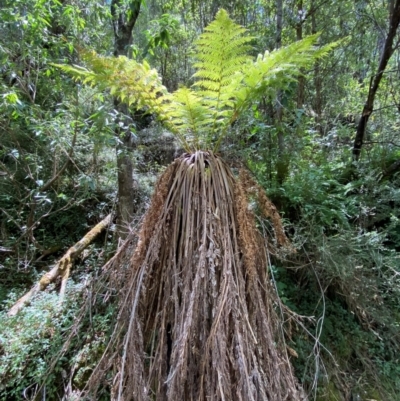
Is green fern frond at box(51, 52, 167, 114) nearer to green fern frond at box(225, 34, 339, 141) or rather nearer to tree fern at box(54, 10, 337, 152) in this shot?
tree fern at box(54, 10, 337, 152)

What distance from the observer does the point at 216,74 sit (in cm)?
107

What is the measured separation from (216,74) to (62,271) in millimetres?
2172

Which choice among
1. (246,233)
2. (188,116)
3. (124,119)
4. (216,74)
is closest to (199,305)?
(246,233)

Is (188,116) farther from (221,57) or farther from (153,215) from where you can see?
(153,215)

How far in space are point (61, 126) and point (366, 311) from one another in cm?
259

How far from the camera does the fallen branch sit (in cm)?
208

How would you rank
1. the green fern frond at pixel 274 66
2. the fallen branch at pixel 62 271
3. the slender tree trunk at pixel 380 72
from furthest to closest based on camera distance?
the slender tree trunk at pixel 380 72 < the fallen branch at pixel 62 271 < the green fern frond at pixel 274 66

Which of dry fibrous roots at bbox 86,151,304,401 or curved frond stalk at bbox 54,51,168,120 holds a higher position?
curved frond stalk at bbox 54,51,168,120

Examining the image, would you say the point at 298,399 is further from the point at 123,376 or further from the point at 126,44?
the point at 126,44

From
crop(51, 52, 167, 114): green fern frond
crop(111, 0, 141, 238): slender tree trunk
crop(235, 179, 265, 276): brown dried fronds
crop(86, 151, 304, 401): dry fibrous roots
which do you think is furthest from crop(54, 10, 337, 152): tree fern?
crop(111, 0, 141, 238): slender tree trunk

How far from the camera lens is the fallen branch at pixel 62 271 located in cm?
208

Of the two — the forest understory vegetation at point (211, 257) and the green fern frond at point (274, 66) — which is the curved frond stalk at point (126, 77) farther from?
the green fern frond at point (274, 66)

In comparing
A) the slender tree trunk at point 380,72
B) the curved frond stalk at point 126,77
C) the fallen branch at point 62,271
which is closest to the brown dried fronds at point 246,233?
the curved frond stalk at point 126,77

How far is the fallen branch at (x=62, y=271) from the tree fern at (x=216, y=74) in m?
1.40
